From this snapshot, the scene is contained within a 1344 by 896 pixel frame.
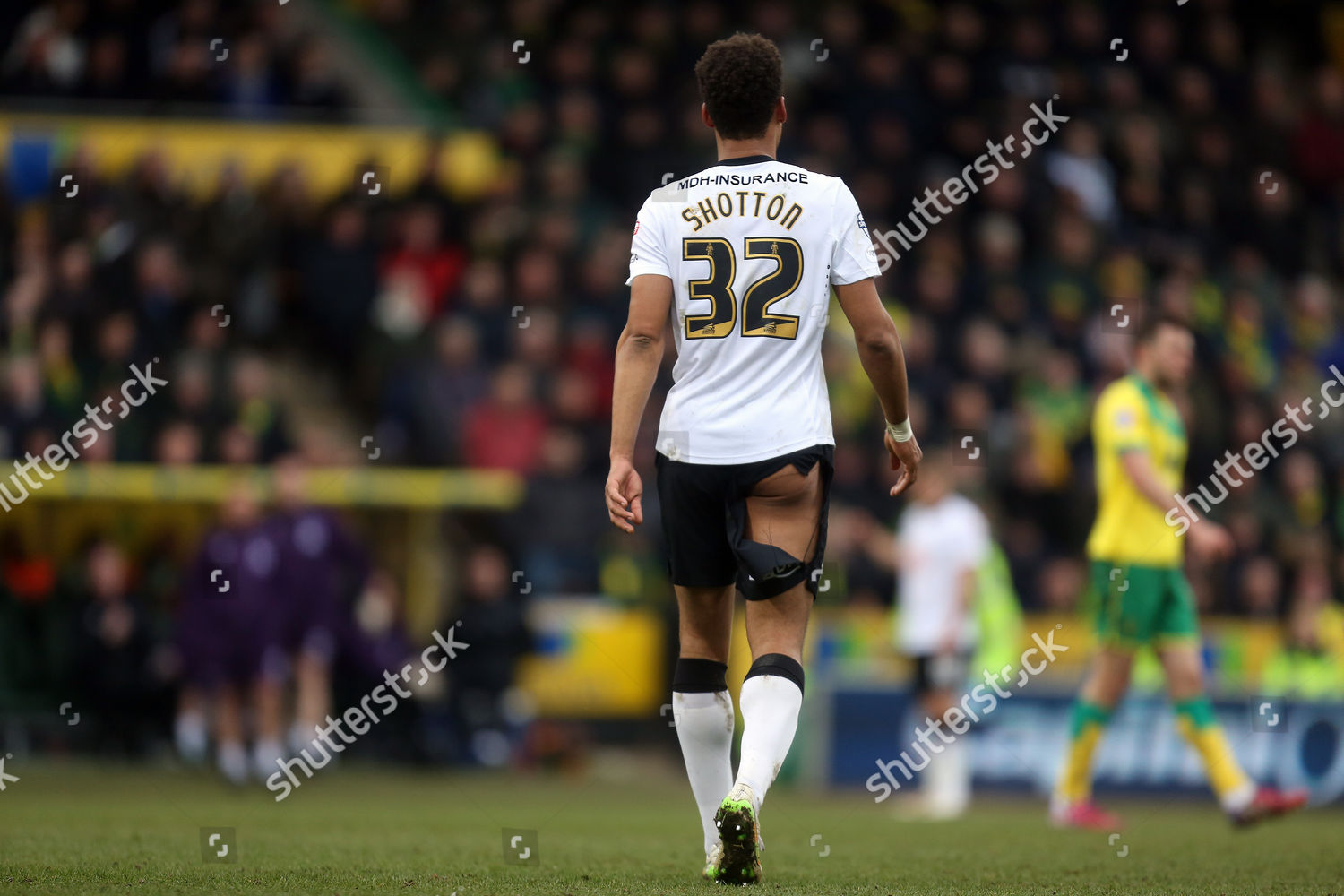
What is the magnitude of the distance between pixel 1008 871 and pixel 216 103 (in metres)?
12.0

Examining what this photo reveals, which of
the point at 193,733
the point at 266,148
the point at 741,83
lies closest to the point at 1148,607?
the point at 741,83

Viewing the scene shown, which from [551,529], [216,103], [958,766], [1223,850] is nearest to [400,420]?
[551,529]

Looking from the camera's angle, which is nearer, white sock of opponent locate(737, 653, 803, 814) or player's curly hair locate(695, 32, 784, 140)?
white sock of opponent locate(737, 653, 803, 814)

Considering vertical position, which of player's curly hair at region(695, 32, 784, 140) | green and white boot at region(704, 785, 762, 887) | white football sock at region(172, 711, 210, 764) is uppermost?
player's curly hair at region(695, 32, 784, 140)

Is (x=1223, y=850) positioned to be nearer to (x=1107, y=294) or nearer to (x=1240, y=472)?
(x=1240, y=472)

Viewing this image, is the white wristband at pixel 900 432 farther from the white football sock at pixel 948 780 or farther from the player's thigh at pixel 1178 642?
the white football sock at pixel 948 780

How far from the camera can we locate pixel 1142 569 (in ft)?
26.5

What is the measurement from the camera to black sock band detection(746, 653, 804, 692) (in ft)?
16.3

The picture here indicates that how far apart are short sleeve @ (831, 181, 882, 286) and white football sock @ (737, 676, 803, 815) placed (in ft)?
3.89

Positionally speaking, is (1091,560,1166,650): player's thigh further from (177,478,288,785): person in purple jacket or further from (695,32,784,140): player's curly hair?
(177,478,288,785): person in purple jacket

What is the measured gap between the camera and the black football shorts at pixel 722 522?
16.3ft

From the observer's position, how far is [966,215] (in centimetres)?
1611
